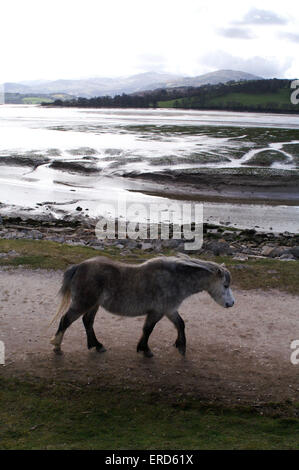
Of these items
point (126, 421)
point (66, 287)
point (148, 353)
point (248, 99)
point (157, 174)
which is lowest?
point (126, 421)

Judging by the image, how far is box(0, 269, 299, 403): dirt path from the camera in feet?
27.7

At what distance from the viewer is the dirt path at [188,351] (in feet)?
27.7

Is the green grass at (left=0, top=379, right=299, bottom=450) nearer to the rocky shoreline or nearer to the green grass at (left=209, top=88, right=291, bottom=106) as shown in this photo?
the rocky shoreline

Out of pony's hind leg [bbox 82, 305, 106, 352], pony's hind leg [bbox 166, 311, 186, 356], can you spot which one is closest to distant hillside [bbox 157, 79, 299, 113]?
pony's hind leg [bbox 166, 311, 186, 356]

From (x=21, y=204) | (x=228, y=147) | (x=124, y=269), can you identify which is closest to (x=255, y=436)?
(x=124, y=269)

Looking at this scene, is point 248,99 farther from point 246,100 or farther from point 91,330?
point 91,330

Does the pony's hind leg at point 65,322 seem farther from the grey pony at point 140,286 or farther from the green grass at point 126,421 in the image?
the green grass at point 126,421

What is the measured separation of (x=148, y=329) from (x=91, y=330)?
124 centimetres

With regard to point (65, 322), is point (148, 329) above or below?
below

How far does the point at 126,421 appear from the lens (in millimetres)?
7230

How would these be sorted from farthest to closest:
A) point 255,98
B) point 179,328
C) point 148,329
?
point 255,98
point 179,328
point 148,329

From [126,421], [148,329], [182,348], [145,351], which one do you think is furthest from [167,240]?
[126,421]

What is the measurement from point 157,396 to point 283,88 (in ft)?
477

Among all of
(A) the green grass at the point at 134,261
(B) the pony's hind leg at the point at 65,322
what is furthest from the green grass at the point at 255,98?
(B) the pony's hind leg at the point at 65,322
